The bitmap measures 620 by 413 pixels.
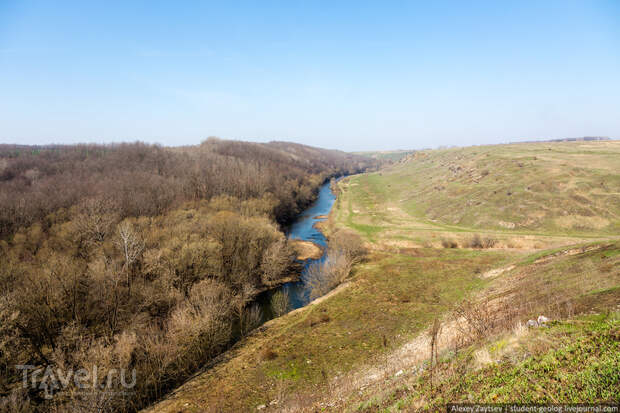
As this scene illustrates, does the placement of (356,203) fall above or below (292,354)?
above

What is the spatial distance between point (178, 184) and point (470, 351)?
75015mm

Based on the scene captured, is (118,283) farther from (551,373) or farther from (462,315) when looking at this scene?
(551,373)

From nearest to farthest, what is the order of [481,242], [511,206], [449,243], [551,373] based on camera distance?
[551,373] → [481,242] → [449,243] → [511,206]

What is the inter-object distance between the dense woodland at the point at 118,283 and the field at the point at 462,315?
11.5ft

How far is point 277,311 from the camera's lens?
97.6 ft

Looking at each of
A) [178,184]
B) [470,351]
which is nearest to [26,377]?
[470,351]

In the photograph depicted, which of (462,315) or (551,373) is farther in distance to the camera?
(462,315)

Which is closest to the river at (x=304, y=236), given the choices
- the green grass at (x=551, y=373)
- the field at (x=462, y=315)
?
the field at (x=462, y=315)

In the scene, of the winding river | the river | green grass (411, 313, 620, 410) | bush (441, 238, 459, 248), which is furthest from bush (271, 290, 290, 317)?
bush (441, 238, 459, 248)

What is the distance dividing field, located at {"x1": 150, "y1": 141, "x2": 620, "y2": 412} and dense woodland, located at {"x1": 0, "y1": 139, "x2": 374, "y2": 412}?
138 inches

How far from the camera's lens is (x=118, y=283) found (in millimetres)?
25672

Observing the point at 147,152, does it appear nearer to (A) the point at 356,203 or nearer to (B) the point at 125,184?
(B) the point at 125,184

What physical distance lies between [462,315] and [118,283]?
97.6ft

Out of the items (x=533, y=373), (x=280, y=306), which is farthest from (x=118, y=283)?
(x=533, y=373)
